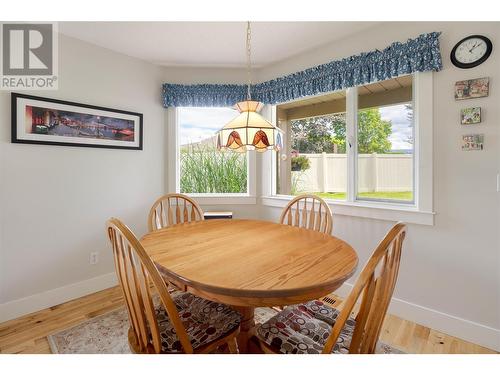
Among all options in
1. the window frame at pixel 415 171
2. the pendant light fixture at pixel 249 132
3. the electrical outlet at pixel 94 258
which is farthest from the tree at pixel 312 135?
the electrical outlet at pixel 94 258

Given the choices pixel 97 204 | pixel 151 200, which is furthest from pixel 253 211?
pixel 97 204

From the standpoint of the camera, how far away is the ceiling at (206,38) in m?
2.16

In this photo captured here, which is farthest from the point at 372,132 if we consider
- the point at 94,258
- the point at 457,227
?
the point at 94,258

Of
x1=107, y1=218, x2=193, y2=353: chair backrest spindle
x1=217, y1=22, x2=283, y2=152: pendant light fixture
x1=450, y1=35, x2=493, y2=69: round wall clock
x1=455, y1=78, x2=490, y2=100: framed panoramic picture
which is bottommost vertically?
x1=107, y1=218, x2=193, y2=353: chair backrest spindle

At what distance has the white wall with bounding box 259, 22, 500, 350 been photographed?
169 centimetres

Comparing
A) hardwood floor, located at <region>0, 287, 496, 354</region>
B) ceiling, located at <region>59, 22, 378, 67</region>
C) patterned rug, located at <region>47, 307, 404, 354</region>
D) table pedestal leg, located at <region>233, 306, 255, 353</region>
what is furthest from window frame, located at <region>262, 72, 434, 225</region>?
table pedestal leg, located at <region>233, 306, 255, 353</region>

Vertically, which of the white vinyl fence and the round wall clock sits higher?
the round wall clock

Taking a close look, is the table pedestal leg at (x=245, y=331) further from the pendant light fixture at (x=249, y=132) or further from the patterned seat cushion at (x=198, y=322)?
the pendant light fixture at (x=249, y=132)

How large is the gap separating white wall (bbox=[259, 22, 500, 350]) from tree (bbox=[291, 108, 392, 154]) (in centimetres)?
45

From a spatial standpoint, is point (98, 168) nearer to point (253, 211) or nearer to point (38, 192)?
point (38, 192)

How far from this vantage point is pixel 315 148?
2.74 meters

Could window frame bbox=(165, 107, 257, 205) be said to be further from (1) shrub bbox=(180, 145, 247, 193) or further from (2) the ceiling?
(2) the ceiling

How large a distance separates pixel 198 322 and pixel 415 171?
1.89 m

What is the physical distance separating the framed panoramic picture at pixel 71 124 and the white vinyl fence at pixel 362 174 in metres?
1.80
